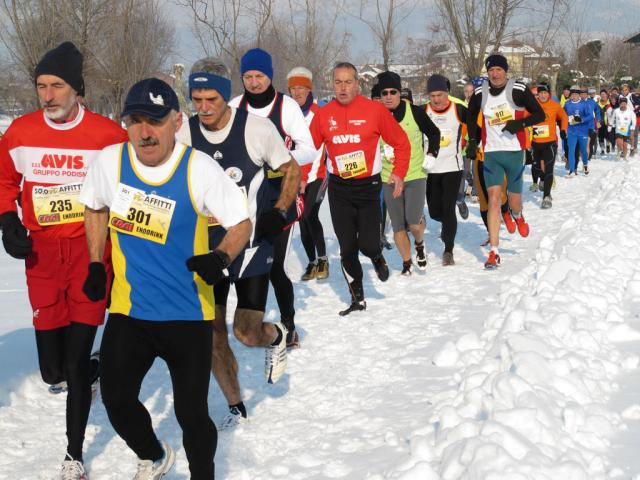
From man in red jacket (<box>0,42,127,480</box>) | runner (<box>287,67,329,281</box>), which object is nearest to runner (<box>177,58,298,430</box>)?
man in red jacket (<box>0,42,127,480</box>)

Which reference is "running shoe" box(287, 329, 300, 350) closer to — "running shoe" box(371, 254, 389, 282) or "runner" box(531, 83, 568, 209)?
"running shoe" box(371, 254, 389, 282)

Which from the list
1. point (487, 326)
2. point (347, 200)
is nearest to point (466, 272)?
point (347, 200)

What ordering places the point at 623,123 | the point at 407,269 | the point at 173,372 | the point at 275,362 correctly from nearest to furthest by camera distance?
the point at 173,372
the point at 275,362
the point at 407,269
the point at 623,123

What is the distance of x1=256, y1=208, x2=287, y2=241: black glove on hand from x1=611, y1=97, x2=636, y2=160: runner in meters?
19.2

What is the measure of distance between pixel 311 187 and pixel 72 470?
15.7 ft

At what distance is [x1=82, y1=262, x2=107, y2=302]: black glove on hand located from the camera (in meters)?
3.27

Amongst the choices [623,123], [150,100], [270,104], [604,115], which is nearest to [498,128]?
[270,104]

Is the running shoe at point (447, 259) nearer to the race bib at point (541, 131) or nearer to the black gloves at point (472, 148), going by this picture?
the black gloves at point (472, 148)

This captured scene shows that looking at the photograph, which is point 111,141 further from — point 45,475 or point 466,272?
point 466,272

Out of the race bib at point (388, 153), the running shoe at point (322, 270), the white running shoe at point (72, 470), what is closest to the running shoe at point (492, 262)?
the race bib at point (388, 153)

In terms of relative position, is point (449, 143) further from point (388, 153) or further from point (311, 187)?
point (311, 187)

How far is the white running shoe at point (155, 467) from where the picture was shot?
340 centimetres

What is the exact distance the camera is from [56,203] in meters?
4.02

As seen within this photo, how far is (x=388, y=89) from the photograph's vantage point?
7.79m
